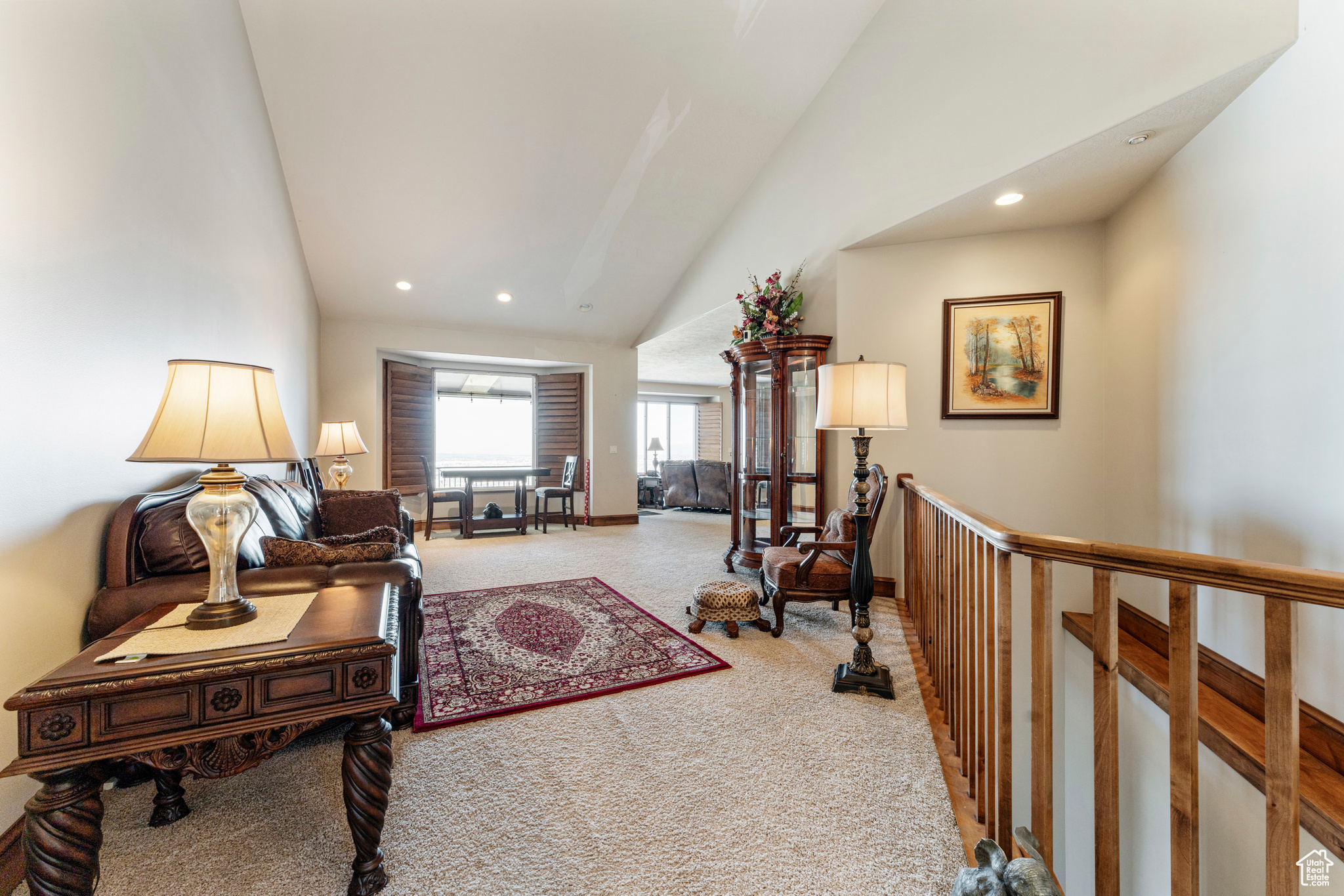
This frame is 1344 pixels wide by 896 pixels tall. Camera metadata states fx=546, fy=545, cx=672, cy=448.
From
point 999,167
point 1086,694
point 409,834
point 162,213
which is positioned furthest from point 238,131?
point 1086,694

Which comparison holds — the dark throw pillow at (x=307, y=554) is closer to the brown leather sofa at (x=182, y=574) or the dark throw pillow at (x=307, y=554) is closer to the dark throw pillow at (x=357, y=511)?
the brown leather sofa at (x=182, y=574)

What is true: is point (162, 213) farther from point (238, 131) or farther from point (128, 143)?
point (238, 131)

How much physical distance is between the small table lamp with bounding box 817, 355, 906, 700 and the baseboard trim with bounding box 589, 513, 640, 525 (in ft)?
17.2

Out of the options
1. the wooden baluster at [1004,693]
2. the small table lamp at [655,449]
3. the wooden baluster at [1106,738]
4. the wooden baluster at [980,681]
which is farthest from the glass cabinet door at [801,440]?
the small table lamp at [655,449]

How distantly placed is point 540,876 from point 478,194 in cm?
494

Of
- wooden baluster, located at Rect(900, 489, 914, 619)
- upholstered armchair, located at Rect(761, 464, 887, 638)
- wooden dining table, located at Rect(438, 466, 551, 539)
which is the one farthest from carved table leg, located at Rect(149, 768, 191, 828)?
wooden dining table, located at Rect(438, 466, 551, 539)

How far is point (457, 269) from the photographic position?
5.70 m

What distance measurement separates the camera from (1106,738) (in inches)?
47.6

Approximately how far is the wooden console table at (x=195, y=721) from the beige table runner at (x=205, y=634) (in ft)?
0.11

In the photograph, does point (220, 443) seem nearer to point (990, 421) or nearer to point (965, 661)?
point (965, 661)

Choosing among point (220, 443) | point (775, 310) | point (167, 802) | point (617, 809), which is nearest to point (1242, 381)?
point (775, 310)

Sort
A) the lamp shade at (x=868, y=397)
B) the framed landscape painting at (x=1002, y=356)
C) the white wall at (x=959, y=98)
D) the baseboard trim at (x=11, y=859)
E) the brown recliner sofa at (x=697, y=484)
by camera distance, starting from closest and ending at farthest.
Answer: the baseboard trim at (x=11, y=859) < the white wall at (x=959, y=98) < the lamp shade at (x=868, y=397) < the framed landscape painting at (x=1002, y=356) < the brown recliner sofa at (x=697, y=484)

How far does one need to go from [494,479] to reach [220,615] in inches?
219

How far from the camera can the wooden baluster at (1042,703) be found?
4.27ft
